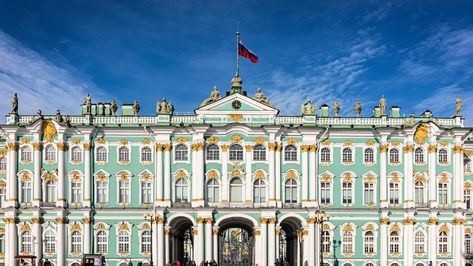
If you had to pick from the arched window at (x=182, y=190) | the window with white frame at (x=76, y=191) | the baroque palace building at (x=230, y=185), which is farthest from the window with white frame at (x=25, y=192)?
the arched window at (x=182, y=190)

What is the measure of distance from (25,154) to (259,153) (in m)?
26.0

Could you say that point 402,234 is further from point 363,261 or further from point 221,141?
point 221,141

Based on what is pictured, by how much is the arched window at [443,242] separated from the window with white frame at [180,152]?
29.8 meters

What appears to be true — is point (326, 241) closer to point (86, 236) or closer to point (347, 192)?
point (347, 192)

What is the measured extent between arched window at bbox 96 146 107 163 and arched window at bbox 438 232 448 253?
38.6 meters

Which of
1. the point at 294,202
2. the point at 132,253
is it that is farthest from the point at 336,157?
the point at 132,253

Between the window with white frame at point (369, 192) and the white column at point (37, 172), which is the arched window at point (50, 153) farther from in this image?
the window with white frame at point (369, 192)

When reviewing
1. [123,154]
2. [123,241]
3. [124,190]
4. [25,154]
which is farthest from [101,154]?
[123,241]

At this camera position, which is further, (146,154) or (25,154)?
(146,154)

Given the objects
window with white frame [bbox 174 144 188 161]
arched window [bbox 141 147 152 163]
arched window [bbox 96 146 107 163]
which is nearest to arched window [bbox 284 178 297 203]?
window with white frame [bbox 174 144 188 161]

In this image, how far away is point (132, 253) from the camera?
6212cm

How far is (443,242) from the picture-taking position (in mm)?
62938

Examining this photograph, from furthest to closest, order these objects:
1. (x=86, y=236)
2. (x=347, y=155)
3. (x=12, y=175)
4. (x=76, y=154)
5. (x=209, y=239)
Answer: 1. (x=347, y=155)
2. (x=76, y=154)
3. (x=12, y=175)
4. (x=86, y=236)
5. (x=209, y=239)

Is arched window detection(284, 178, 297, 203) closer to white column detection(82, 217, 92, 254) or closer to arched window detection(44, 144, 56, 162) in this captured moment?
white column detection(82, 217, 92, 254)
